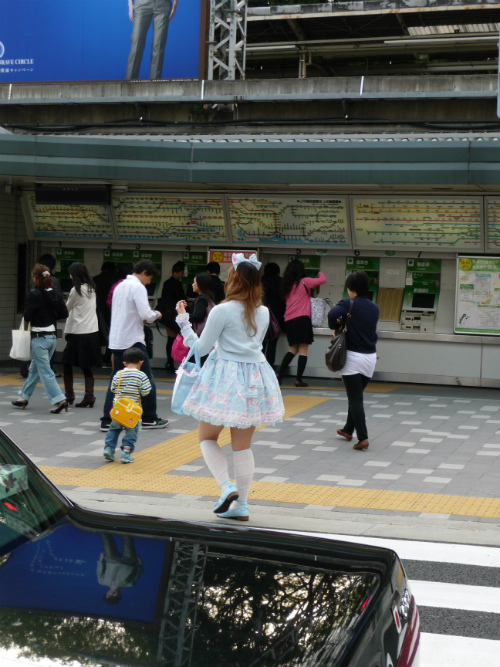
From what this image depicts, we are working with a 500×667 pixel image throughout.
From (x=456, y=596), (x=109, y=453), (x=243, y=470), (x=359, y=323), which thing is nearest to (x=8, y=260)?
(x=109, y=453)

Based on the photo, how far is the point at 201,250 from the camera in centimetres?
1446

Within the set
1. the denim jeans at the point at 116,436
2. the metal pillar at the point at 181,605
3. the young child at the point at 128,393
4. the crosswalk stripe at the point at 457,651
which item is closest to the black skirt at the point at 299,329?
the young child at the point at 128,393

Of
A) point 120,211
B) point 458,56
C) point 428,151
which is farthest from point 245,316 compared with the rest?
point 458,56

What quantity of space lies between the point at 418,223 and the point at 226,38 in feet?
15.0

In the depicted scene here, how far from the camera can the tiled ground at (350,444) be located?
7523mm

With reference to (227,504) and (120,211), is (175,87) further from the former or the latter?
(227,504)

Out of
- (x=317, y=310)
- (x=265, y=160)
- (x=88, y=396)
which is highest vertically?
(x=265, y=160)

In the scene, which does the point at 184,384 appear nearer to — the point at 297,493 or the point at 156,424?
the point at 297,493

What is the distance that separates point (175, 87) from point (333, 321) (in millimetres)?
7049

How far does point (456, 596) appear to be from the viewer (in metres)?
4.83

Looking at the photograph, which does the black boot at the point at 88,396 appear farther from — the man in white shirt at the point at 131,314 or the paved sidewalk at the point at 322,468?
the man in white shirt at the point at 131,314

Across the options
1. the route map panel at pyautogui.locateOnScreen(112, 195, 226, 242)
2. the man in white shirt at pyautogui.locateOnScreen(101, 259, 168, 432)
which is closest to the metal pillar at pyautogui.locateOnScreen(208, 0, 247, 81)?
the route map panel at pyautogui.locateOnScreen(112, 195, 226, 242)

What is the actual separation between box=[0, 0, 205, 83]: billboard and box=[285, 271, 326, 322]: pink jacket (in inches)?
166

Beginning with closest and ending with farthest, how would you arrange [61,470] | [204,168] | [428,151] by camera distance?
1. [61,470]
2. [428,151]
3. [204,168]
